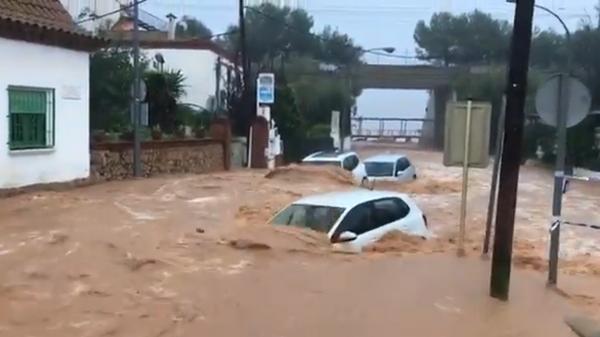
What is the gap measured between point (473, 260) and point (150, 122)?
23530mm

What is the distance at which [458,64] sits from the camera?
76.8 m

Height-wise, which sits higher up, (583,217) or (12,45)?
(12,45)

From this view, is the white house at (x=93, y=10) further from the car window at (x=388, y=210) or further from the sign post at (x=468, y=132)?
the sign post at (x=468, y=132)

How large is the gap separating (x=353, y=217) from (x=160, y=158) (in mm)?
16919

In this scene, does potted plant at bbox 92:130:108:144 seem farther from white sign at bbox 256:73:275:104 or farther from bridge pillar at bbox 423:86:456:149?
bridge pillar at bbox 423:86:456:149

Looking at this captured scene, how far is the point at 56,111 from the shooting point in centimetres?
2219

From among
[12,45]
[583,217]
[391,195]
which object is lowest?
[583,217]

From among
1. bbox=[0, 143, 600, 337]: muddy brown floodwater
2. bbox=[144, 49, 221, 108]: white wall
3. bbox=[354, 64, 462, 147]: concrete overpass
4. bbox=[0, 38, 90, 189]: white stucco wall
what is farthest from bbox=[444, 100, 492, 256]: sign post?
bbox=[354, 64, 462, 147]: concrete overpass

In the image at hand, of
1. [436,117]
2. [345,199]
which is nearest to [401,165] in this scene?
[345,199]

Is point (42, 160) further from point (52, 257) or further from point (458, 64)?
point (458, 64)

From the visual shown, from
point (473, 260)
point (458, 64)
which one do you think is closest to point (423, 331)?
point (473, 260)

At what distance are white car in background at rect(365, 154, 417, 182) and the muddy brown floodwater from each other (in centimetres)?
1349

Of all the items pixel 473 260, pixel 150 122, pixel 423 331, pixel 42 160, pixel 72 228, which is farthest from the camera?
pixel 150 122

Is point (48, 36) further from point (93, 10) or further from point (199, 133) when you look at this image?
point (93, 10)
